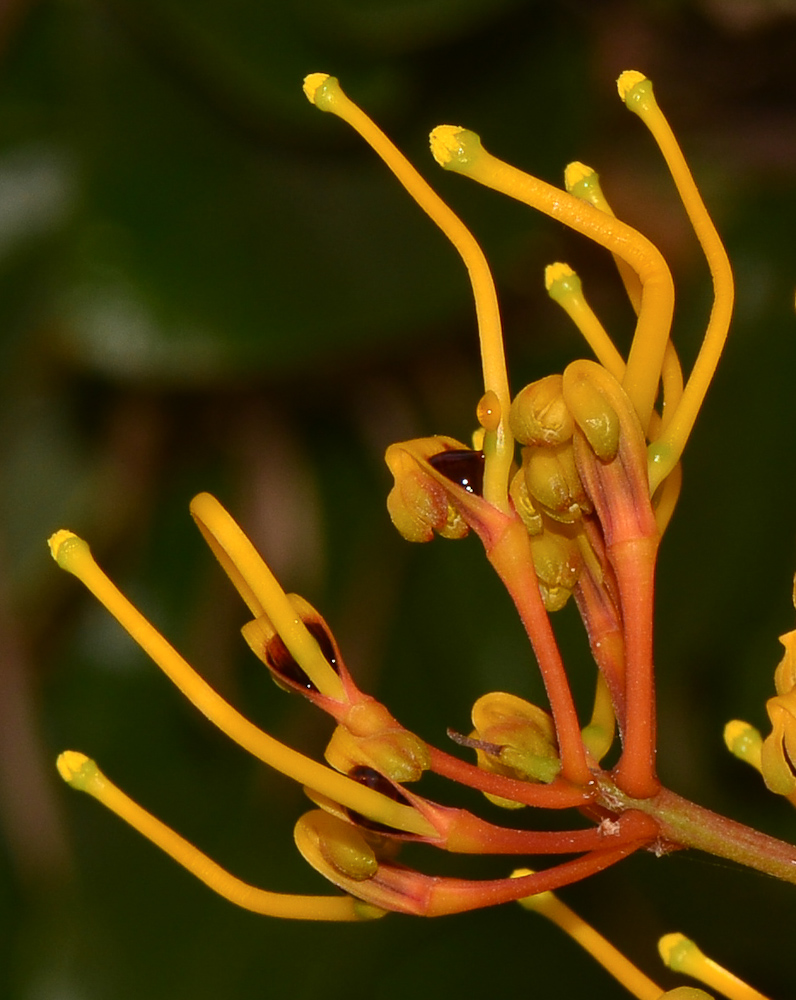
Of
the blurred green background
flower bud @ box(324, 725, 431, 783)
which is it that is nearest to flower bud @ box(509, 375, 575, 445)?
flower bud @ box(324, 725, 431, 783)

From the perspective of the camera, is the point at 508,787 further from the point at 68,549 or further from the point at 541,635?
the point at 68,549

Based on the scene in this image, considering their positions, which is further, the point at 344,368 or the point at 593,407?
the point at 344,368

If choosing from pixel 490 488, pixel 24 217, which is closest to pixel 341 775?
pixel 490 488

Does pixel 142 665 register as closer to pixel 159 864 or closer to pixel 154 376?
pixel 159 864

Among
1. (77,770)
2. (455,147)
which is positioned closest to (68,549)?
(77,770)

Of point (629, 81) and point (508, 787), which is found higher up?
point (629, 81)

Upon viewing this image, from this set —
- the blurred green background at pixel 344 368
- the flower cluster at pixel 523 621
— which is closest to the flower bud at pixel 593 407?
the flower cluster at pixel 523 621
